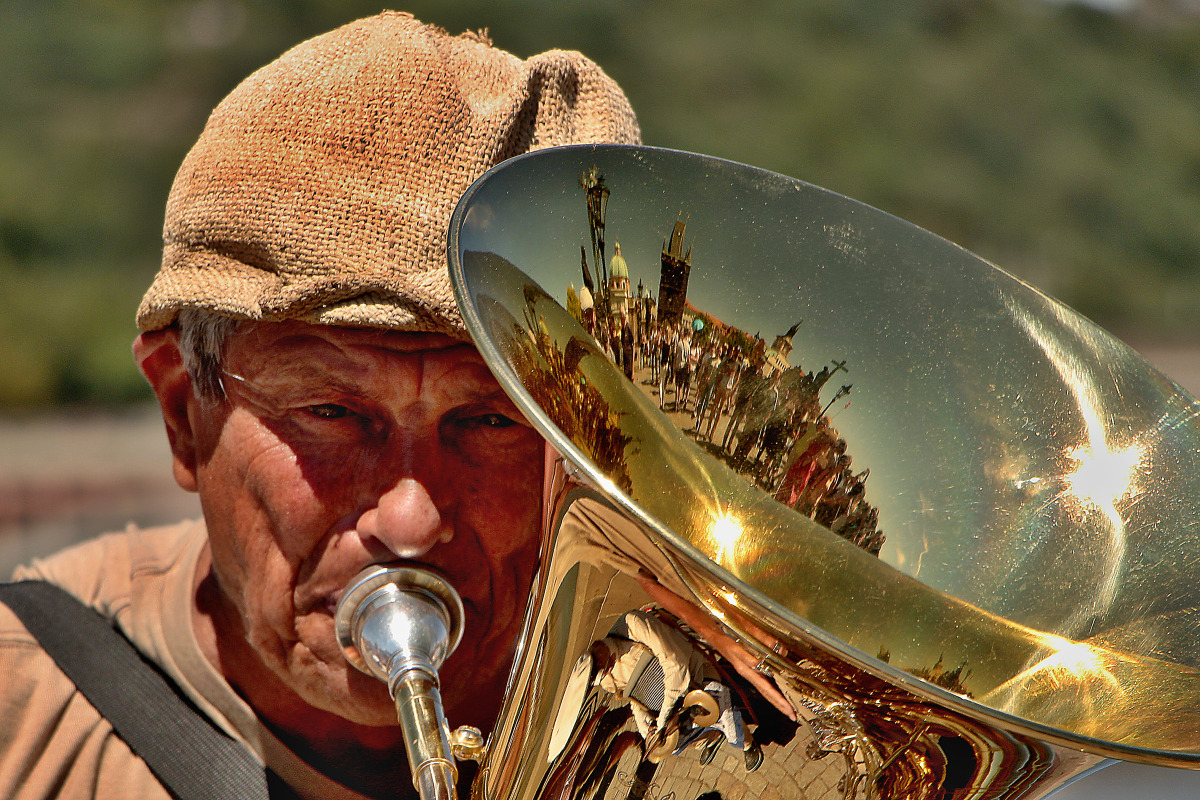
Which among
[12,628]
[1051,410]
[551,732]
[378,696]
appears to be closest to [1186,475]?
[1051,410]

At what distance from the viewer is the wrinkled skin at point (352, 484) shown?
190 cm

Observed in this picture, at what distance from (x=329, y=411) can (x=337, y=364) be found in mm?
90

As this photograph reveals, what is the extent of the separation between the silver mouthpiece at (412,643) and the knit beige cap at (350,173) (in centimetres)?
41

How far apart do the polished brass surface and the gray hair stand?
25.5 inches

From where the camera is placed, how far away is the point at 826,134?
18.5m

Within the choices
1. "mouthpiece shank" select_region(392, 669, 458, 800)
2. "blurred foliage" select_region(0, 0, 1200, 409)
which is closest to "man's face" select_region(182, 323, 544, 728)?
"mouthpiece shank" select_region(392, 669, 458, 800)

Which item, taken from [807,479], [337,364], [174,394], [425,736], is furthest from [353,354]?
[807,479]

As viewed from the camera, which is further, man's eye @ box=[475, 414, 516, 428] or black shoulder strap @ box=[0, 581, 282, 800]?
black shoulder strap @ box=[0, 581, 282, 800]

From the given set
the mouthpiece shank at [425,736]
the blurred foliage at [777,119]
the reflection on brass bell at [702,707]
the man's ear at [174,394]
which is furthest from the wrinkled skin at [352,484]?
the blurred foliage at [777,119]

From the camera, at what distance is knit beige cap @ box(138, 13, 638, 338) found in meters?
1.86

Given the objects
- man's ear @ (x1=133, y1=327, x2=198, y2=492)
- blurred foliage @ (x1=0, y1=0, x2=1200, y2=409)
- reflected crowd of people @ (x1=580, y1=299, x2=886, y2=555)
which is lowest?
man's ear @ (x1=133, y1=327, x2=198, y2=492)

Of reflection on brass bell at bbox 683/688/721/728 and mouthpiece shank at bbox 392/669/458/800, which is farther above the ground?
reflection on brass bell at bbox 683/688/721/728

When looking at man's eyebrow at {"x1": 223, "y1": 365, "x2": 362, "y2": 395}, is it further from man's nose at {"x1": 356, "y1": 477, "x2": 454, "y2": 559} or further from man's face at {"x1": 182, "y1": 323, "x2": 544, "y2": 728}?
man's nose at {"x1": 356, "y1": 477, "x2": 454, "y2": 559}

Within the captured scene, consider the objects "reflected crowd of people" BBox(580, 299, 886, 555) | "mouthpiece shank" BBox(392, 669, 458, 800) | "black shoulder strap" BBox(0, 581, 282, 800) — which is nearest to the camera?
"mouthpiece shank" BBox(392, 669, 458, 800)
